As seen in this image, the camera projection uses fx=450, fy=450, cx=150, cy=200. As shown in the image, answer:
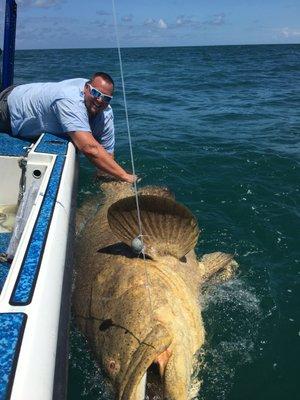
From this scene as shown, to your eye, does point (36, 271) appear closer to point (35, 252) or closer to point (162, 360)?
point (35, 252)

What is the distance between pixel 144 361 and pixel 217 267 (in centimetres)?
241

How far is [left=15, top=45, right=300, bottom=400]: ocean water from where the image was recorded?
3.75 m

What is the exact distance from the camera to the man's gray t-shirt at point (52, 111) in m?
5.13

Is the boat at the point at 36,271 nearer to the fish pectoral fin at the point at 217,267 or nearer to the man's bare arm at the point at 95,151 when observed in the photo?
the man's bare arm at the point at 95,151

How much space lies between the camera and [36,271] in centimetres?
268

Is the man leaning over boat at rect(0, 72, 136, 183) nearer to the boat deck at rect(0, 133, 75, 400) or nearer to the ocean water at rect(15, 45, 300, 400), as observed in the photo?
the boat deck at rect(0, 133, 75, 400)

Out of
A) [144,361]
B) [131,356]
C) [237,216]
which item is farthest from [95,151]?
[144,361]

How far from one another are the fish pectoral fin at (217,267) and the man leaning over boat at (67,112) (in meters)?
1.36

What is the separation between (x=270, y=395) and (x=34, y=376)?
2367 mm

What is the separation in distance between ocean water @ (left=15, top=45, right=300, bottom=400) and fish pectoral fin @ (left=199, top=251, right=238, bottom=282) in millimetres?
119

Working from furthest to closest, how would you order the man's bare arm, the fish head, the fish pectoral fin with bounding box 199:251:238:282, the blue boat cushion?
the man's bare arm < the fish pectoral fin with bounding box 199:251:238:282 < the fish head < the blue boat cushion

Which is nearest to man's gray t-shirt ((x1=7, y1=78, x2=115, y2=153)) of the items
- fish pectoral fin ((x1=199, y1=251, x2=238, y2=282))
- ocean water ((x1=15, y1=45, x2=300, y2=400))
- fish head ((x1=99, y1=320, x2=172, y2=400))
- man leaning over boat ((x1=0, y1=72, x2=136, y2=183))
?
man leaning over boat ((x1=0, y1=72, x2=136, y2=183))

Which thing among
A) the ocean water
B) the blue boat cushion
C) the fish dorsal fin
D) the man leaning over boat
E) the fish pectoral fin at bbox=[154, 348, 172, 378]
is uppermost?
the man leaning over boat

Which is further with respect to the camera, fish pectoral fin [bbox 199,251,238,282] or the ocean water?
fish pectoral fin [bbox 199,251,238,282]
